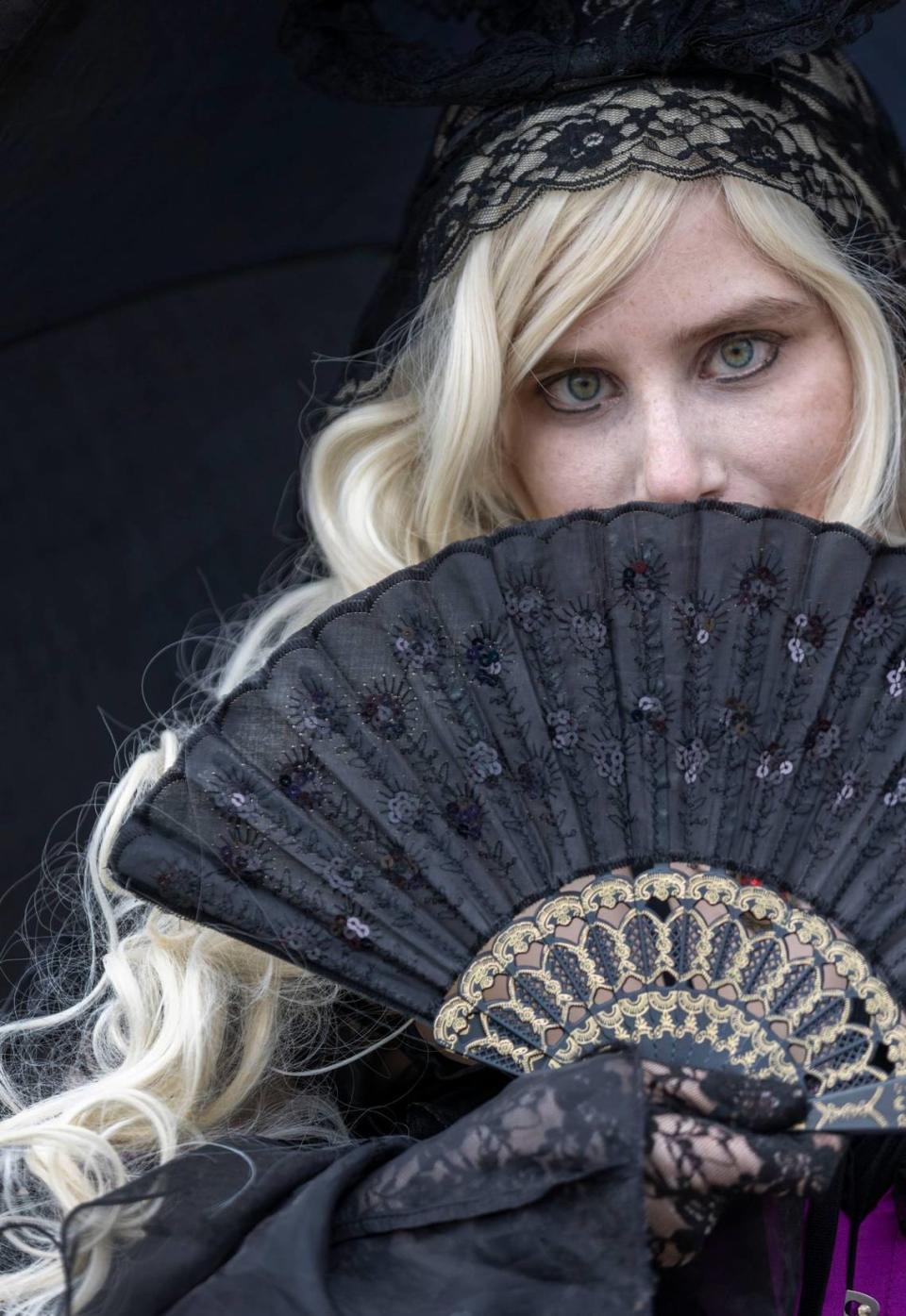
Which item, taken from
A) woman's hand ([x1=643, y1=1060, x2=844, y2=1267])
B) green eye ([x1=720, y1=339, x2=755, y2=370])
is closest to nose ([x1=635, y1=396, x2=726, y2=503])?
green eye ([x1=720, y1=339, x2=755, y2=370])

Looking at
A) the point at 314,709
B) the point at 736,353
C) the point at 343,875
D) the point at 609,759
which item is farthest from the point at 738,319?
the point at 343,875

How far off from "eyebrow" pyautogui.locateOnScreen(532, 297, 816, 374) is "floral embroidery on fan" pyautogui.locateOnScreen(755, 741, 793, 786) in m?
0.65

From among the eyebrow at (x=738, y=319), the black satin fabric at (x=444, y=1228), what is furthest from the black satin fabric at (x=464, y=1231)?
the eyebrow at (x=738, y=319)

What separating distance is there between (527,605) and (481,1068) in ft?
2.10

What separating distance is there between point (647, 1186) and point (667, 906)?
1.25 ft

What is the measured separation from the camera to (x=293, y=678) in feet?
5.99

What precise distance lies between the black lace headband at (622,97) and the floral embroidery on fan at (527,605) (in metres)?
0.63

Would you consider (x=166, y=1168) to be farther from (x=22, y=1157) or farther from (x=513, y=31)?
(x=513, y=31)

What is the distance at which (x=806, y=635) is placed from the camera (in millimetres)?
1805

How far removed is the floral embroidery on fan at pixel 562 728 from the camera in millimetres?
1804

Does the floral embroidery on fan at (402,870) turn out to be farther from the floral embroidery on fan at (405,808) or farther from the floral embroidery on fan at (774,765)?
the floral embroidery on fan at (774,765)

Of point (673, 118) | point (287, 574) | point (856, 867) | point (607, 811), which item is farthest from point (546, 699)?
point (287, 574)

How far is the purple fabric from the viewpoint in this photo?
1765mm

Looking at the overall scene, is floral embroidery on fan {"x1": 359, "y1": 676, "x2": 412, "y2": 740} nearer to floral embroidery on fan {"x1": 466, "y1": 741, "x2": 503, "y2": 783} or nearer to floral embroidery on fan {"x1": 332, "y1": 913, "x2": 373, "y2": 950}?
floral embroidery on fan {"x1": 466, "y1": 741, "x2": 503, "y2": 783}
